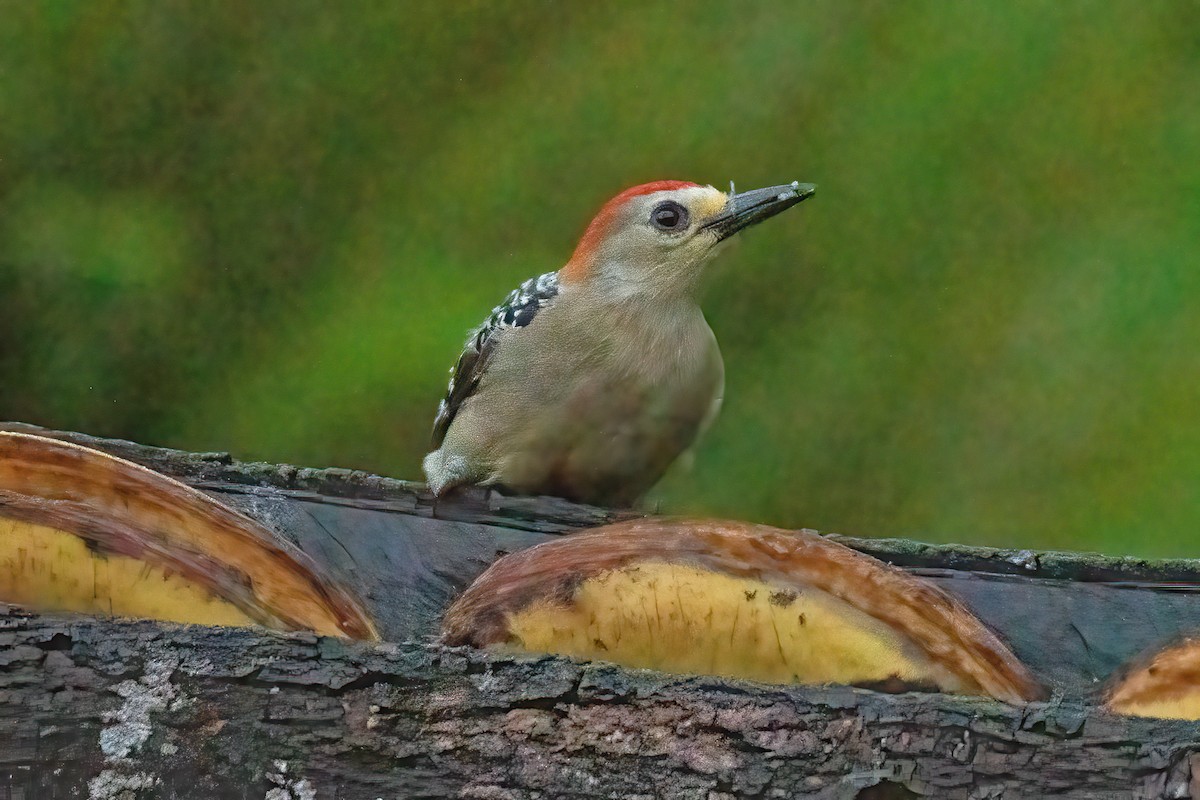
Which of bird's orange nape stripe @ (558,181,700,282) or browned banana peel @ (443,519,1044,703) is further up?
bird's orange nape stripe @ (558,181,700,282)

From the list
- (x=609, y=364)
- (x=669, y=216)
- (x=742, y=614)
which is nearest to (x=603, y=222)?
(x=669, y=216)

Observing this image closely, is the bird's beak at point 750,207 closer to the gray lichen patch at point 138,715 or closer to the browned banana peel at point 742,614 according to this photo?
the browned banana peel at point 742,614

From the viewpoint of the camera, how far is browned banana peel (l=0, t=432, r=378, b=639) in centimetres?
64

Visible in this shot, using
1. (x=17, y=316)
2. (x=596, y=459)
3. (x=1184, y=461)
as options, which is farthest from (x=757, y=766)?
(x=17, y=316)

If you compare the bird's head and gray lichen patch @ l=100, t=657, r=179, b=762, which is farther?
the bird's head

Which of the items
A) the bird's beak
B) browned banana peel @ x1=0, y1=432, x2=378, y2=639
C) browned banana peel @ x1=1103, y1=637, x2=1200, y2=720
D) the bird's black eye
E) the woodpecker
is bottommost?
browned banana peel @ x1=1103, y1=637, x2=1200, y2=720

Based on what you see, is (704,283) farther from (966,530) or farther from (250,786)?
(250,786)

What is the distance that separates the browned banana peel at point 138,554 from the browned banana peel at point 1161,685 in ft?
1.28

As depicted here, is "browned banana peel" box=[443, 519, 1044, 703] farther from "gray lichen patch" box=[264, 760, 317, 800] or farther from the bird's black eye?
the bird's black eye

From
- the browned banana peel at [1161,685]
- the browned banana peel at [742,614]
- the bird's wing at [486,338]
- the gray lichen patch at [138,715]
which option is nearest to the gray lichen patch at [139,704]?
the gray lichen patch at [138,715]

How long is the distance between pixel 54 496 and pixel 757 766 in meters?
0.36

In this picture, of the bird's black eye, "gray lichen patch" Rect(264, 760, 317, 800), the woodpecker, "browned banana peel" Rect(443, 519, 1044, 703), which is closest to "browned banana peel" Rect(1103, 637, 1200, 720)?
"browned banana peel" Rect(443, 519, 1044, 703)

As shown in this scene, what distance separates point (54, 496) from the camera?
662 mm

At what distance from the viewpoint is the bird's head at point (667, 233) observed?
1330 millimetres
